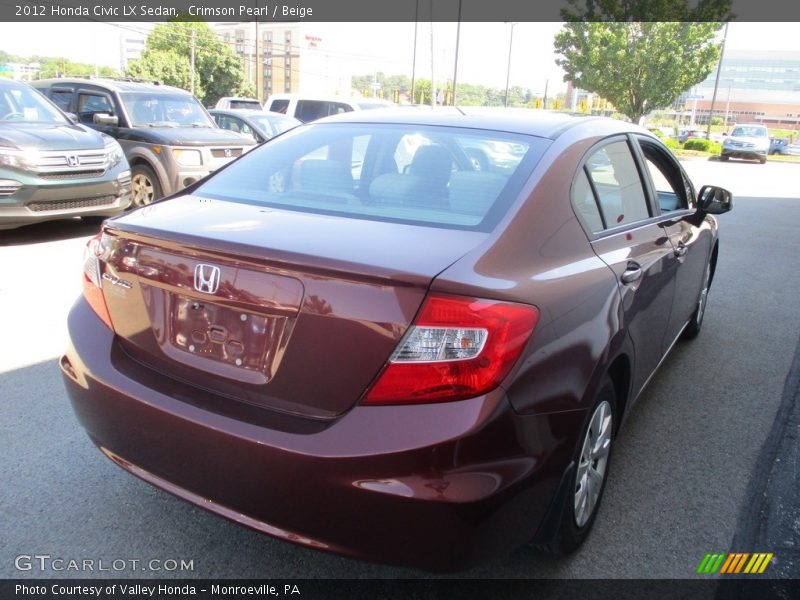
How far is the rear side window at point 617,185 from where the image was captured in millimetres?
2799

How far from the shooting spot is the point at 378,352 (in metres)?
1.83

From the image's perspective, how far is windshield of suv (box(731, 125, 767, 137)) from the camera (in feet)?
104

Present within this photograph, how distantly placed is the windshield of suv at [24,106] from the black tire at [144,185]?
121 cm

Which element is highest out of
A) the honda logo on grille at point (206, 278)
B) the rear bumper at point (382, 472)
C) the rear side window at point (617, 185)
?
the rear side window at point (617, 185)

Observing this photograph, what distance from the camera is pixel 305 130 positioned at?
3.27 m

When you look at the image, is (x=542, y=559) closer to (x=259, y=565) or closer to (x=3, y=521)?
(x=259, y=565)

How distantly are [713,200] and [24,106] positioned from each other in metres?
7.58

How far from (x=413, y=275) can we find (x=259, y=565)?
1279mm

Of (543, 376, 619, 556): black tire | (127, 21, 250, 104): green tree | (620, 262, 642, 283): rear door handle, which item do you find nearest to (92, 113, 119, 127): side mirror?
(620, 262, 642, 283): rear door handle

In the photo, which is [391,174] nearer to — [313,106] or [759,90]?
[313,106]

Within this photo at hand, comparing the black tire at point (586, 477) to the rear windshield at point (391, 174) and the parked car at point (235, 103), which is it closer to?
the rear windshield at point (391, 174)

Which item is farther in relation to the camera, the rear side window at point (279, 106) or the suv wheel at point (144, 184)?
the rear side window at point (279, 106)

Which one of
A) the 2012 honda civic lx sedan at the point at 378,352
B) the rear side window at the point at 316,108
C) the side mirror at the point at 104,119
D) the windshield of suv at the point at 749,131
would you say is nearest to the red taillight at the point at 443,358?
the 2012 honda civic lx sedan at the point at 378,352

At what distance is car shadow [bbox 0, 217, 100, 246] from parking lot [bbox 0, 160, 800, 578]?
226 cm
